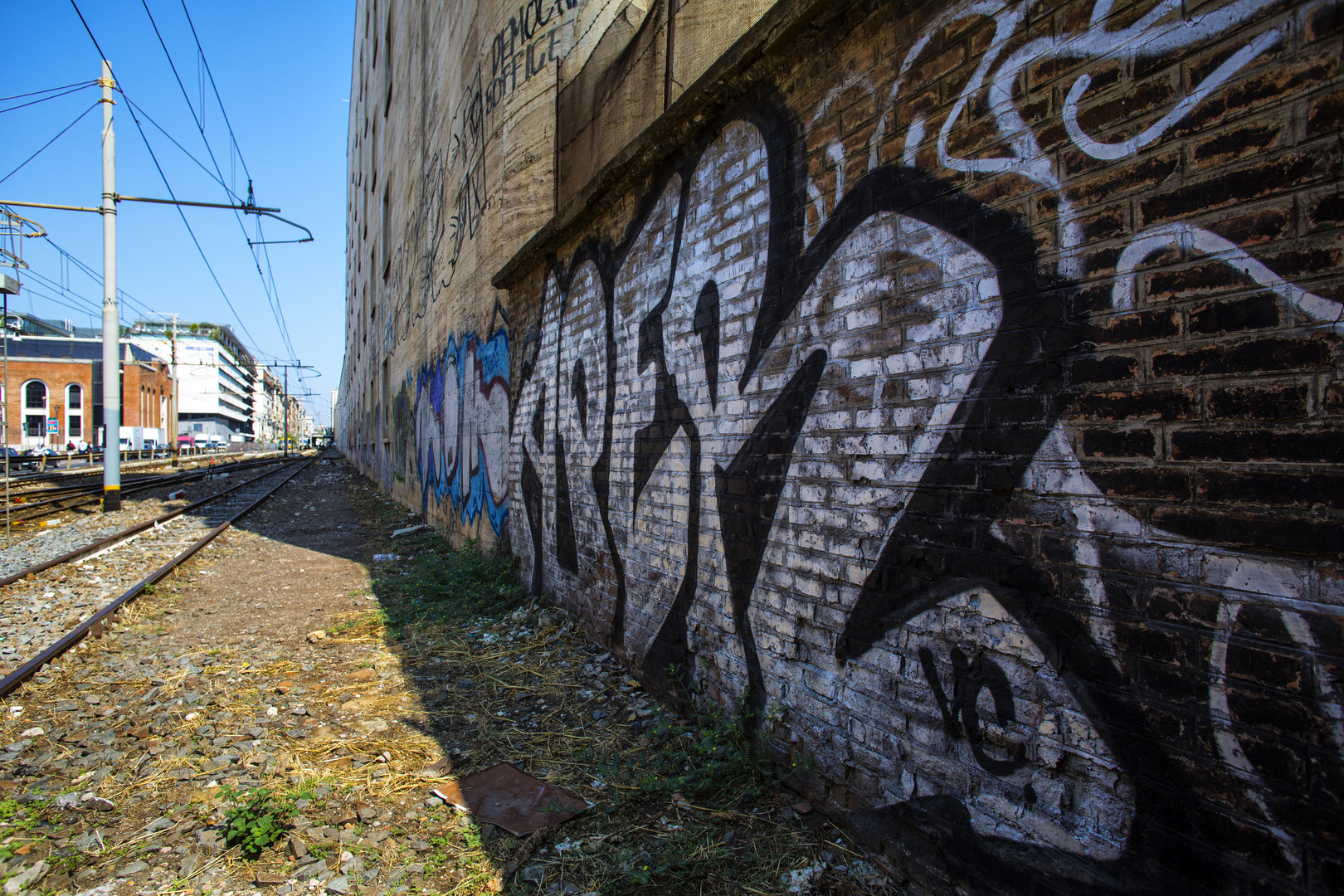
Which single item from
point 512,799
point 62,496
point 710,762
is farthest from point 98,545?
point 710,762

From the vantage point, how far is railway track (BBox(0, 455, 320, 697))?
4887 millimetres

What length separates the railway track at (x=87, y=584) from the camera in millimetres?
4887

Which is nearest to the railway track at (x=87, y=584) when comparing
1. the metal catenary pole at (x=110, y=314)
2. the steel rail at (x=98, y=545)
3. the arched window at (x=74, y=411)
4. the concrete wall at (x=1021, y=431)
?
the steel rail at (x=98, y=545)

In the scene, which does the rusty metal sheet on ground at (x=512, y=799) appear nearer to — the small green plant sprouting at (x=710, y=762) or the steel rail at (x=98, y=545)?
the small green plant sprouting at (x=710, y=762)

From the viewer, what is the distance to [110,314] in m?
11.7

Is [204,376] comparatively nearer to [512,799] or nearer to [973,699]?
[512,799]

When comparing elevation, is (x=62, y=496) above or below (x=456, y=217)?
below

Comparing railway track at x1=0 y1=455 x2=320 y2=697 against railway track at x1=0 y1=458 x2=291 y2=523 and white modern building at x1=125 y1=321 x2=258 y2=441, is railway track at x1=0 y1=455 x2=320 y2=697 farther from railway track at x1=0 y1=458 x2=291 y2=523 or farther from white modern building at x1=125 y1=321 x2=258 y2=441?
white modern building at x1=125 y1=321 x2=258 y2=441

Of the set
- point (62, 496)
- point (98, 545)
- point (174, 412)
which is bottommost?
point (98, 545)

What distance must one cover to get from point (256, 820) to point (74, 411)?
65.0m

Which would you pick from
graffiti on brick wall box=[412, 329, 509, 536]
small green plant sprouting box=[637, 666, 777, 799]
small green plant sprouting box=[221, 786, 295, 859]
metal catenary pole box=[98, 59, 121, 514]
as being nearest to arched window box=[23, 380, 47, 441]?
metal catenary pole box=[98, 59, 121, 514]

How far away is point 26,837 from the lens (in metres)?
2.55

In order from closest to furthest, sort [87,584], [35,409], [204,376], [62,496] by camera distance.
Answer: [87,584] → [62,496] → [35,409] → [204,376]

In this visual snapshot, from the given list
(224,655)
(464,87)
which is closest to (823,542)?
(224,655)
